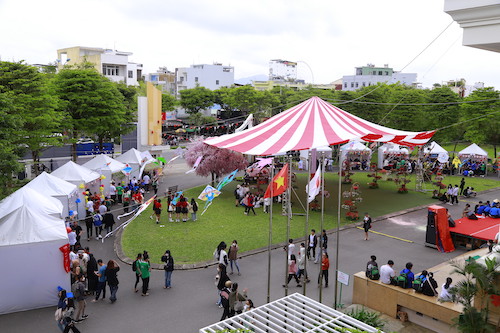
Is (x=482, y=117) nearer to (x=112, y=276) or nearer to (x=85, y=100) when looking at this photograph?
(x=85, y=100)

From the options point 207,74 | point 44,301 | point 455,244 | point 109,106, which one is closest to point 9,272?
point 44,301

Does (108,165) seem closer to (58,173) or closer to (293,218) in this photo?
(58,173)

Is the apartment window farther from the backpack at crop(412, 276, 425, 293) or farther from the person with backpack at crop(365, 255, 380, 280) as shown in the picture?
the backpack at crop(412, 276, 425, 293)

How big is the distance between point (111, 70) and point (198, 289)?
55.5 m

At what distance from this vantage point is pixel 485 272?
7.17 meters

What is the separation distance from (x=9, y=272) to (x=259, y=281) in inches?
253

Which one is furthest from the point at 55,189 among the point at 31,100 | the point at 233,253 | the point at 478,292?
the point at 478,292

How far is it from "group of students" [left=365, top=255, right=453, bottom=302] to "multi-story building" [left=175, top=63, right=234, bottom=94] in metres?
71.9

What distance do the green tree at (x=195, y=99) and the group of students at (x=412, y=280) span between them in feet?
158

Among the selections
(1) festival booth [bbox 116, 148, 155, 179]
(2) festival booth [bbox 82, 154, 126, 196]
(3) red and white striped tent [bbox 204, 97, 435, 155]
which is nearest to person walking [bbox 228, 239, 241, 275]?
(3) red and white striped tent [bbox 204, 97, 435, 155]

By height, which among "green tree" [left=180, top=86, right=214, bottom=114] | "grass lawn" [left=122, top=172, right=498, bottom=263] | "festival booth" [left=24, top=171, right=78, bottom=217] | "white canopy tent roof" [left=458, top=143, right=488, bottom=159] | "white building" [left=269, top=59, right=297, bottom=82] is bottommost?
"grass lawn" [left=122, top=172, right=498, bottom=263]

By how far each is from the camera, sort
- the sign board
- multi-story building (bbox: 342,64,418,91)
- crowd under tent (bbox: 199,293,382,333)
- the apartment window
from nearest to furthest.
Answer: crowd under tent (bbox: 199,293,382,333)
the sign board
the apartment window
multi-story building (bbox: 342,64,418,91)

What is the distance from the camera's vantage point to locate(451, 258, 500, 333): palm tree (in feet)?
23.3

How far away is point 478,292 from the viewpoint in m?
7.59
